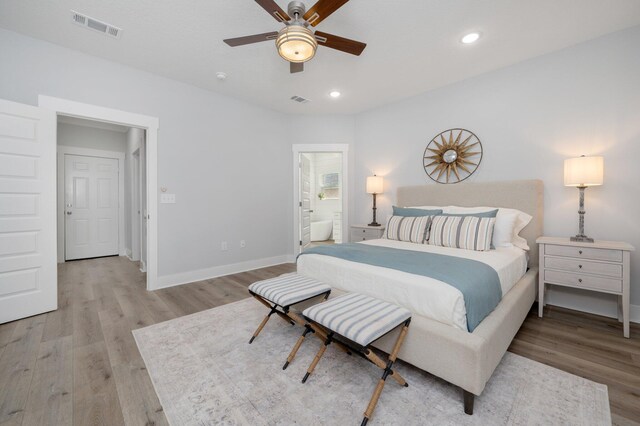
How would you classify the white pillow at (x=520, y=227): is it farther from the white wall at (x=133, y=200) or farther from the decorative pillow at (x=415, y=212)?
the white wall at (x=133, y=200)

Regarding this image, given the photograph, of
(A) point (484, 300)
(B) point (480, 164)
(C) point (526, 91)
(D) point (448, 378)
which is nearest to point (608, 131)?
(C) point (526, 91)

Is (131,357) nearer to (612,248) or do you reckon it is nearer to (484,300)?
(484,300)

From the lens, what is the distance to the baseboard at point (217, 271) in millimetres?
3527

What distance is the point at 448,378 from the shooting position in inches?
57.1

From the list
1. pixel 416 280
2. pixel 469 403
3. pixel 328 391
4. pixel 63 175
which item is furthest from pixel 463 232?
pixel 63 175

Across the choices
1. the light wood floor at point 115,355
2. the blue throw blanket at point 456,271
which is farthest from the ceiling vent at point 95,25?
the blue throw blanket at point 456,271

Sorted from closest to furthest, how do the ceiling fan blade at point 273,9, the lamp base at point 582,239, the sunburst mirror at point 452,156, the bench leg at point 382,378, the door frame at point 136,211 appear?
the bench leg at point 382,378, the ceiling fan blade at point 273,9, the lamp base at point 582,239, the sunburst mirror at point 452,156, the door frame at point 136,211

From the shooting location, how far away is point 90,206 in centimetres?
538

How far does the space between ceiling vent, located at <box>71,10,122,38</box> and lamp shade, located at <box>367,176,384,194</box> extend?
347cm

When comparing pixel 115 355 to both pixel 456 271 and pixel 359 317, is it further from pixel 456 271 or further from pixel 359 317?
pixel 456 271

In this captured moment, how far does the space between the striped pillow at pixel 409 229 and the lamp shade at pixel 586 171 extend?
1.31 m

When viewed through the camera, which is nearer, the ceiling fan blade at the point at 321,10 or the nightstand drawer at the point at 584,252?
the ceiling fan blade at the point at 321,10

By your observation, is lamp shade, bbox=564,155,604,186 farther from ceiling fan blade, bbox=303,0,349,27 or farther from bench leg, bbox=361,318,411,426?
ceiling fan blade, bbox=303,0,349,27

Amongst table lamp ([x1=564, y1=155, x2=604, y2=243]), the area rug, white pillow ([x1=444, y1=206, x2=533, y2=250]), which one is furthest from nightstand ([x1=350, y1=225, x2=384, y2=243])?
the area rug
